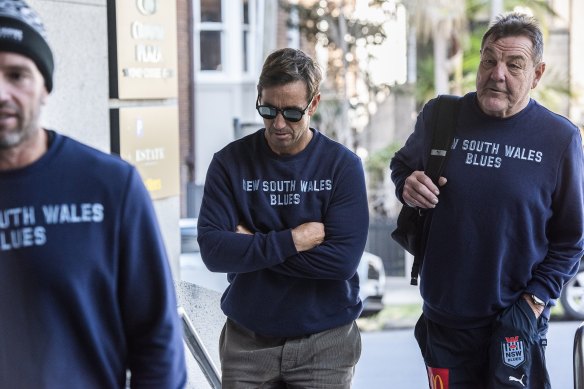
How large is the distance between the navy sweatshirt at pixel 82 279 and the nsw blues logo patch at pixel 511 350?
147 cm

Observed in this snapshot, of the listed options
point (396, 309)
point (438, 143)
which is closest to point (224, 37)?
point (396, 309)

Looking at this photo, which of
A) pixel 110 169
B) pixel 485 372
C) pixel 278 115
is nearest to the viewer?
pixel 110 169

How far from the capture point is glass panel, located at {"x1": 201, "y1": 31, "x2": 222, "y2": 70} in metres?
15.0

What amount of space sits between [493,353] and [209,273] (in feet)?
7.06

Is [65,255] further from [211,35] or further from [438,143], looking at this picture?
[211,35]

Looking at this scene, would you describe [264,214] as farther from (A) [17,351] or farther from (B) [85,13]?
(B) [85,13]

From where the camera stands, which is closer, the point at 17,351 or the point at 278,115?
the point at 17,351

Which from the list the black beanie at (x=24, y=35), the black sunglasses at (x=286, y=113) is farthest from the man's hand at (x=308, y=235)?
the black beanie at (x=24, y=35)

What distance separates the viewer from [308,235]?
126 inches

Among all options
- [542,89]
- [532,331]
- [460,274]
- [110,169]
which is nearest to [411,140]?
[460,274]

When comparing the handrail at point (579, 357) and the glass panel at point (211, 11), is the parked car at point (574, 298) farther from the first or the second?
the glass panel at point (211, 11)

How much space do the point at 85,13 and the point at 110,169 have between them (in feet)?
9.64

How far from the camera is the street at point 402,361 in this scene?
22.5 feet

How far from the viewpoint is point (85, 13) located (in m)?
4.81
